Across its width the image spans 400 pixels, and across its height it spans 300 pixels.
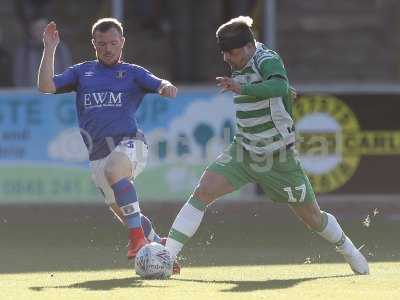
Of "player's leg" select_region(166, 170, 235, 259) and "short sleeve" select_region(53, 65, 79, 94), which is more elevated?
"short sleeve" select_region(53, 65, 79, 94)

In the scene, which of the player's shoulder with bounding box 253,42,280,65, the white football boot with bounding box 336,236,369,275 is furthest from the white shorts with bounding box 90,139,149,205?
Result: the white football boot with bounding box 336,236,369,275

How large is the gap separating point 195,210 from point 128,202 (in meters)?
0.45

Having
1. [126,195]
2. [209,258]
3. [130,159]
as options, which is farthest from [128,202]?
[209,258]

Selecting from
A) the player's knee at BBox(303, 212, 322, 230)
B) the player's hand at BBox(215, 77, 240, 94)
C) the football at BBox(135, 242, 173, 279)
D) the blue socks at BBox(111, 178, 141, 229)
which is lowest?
the football at BBox(135, 242, 173, 279)

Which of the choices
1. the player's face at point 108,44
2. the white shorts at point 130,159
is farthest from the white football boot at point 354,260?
the player's face at point 108,44

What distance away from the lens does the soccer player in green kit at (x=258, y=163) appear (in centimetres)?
841

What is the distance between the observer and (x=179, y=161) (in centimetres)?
1348

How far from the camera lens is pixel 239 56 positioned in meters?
8.34

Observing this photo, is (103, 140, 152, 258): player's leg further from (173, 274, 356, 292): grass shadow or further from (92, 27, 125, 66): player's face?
(92, 27, 125, 66): player's face

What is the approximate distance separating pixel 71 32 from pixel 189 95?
4.54m

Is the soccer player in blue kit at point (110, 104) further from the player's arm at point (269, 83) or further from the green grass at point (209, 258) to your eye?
the player's arm at point (269, 83)

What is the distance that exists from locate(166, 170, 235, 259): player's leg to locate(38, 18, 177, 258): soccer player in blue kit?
0.79 feet

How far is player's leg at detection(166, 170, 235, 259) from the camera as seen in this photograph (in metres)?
8.46

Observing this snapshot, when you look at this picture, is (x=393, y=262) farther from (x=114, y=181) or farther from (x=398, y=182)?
(x=398, y=182)
